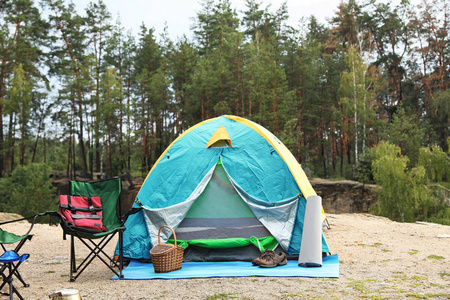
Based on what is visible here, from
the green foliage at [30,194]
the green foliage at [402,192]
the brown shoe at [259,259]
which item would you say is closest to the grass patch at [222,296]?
the brown shoe at [259,259]

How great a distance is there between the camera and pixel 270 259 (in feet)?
15.0

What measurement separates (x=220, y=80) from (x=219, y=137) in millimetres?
11956

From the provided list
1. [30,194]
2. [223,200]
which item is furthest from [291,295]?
[30,194]

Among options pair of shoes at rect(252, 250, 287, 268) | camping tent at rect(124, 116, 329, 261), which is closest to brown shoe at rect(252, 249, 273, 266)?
pair of shoes at rect(252, 250, 287, 268)

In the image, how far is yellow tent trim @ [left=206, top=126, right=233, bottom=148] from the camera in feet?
18.1

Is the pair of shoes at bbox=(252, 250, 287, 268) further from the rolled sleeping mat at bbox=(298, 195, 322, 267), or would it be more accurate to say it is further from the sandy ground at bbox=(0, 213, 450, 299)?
the sandy ground at bbox=(0, 213, 450, 299)

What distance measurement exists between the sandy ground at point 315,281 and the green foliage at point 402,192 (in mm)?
6532

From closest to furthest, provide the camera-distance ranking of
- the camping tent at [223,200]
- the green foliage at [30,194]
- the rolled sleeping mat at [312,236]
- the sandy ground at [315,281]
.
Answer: the sandy ground at [315,281] < the rolled sleeping mat at [312,236] < the camping tent at [223,200] < the green foliage at [30,194]

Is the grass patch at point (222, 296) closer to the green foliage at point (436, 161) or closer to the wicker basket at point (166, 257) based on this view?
the wicker basket at point (166, 257)

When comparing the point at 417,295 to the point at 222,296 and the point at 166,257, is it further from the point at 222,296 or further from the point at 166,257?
the point at 166,257

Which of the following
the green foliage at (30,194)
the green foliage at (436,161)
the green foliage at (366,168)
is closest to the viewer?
the green foliage at (30,194)

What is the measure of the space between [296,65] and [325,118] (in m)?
3.78

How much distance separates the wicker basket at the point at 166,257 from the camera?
14.1 feet

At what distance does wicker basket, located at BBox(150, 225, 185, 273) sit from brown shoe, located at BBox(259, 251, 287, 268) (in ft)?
3.16
